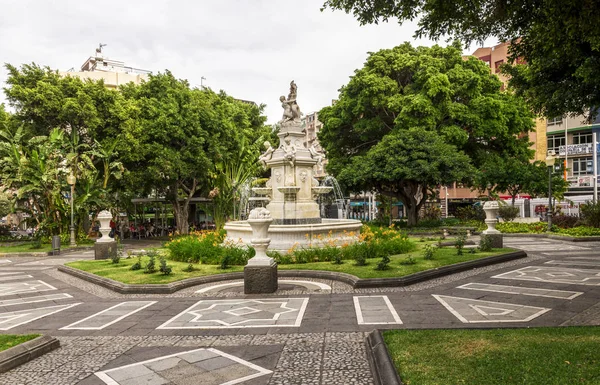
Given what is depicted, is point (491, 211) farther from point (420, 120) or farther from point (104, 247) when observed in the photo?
point (104, 247)

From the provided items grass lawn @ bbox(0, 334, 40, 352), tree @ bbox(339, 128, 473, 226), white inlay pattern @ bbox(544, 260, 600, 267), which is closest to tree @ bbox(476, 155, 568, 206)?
tree @ bbox(339, 128, 473, 226)

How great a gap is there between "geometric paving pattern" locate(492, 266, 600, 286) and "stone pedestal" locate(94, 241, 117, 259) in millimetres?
14104

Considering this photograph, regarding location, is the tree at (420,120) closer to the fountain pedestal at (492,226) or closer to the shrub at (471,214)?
the shrub at (471,214)

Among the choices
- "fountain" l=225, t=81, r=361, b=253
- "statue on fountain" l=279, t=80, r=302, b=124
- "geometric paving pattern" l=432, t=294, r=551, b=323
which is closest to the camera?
"geometric paving pattern" l=432, t=294, r=551, b=323

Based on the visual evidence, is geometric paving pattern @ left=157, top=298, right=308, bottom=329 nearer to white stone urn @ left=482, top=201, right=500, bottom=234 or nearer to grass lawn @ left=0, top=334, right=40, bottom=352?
grass lawn @ left=0, top=334, right=40, bottom=352

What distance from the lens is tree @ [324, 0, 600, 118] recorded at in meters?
6.41

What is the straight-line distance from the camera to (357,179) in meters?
26.3

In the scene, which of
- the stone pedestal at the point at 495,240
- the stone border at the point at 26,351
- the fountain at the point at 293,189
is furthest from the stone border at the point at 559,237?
the stone border at the point at 26,351

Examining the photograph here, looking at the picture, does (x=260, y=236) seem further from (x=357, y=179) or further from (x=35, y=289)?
(x=357, y=179)

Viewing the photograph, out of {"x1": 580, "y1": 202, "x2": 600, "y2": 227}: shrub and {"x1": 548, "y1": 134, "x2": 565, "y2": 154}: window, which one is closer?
{"x1": 580, "y1": 202, "x2": 600, "y2": 227}: shrub

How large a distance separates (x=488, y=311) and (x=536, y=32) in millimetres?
5203

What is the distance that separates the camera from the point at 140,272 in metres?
12.4

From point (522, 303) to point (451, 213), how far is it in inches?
1855

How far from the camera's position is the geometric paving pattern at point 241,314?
7172 mm
